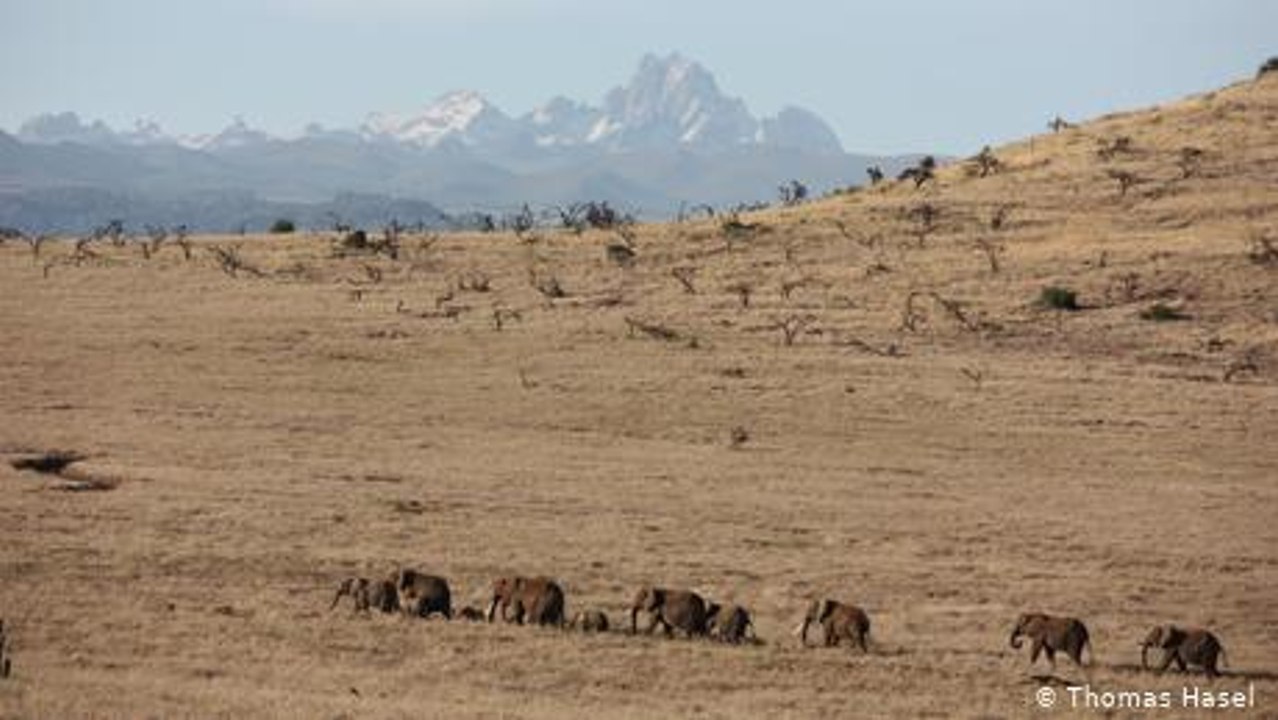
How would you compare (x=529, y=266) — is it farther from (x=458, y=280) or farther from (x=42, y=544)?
(x=42, y=544)

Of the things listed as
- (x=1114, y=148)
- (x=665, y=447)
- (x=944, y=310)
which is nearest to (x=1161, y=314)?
(x=944, y=310)

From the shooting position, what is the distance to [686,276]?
59.1m

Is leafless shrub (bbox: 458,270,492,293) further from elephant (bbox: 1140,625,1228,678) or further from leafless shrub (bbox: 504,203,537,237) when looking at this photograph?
elephant (bbox: 1140,625,1228,678)

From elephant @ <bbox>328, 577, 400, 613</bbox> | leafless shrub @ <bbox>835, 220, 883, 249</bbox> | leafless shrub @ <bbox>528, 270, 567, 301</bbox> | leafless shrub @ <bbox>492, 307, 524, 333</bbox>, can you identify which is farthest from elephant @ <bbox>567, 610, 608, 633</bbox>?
leafless shrub @ <bbox>835, 220, 883, 249</bbox>

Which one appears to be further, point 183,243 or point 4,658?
point 183,243

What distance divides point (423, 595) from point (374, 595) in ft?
2.34

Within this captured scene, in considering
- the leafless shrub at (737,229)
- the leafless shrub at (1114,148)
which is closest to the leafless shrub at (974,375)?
the leafless shrub at (737,229)

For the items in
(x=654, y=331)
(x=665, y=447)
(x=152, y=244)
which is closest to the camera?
(x=665, y=447)

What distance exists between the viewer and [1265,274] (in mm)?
55188

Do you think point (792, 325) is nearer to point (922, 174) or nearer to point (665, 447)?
point (665, 447)

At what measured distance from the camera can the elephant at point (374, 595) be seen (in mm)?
23250

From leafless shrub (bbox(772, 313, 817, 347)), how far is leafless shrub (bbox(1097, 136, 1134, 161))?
26.5m

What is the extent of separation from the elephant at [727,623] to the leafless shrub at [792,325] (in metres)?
26.6

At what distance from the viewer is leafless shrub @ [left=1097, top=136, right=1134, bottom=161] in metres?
73.9
